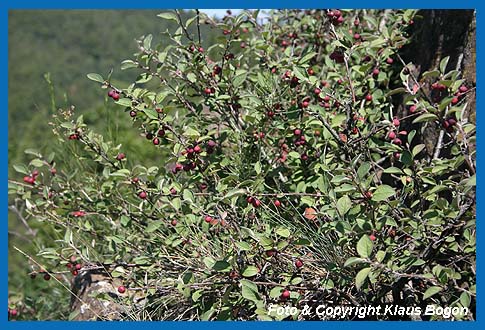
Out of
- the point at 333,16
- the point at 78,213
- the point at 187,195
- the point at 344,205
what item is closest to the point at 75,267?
the point at 78,213

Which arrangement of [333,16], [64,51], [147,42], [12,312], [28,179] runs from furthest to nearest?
[64,51] → [12,312] → [28,179] → [147,42] → [333,16]

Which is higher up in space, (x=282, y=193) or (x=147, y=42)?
(x=147, y=42)

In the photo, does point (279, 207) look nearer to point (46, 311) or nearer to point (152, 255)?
point (152, 255)

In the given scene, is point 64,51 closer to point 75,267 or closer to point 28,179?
point 28,179

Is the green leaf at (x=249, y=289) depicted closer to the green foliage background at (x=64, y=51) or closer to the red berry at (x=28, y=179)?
the red berry at (x=28, y=179)

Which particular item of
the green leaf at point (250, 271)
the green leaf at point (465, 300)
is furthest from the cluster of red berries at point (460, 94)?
the green leaf at point (250, 271)

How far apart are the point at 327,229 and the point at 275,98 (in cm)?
66

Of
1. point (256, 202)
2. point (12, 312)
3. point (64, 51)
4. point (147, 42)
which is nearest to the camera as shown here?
point (256, 202)

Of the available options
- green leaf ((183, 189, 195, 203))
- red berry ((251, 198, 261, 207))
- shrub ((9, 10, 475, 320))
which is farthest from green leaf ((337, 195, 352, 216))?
green leaf ((183, 189, 195, 203))

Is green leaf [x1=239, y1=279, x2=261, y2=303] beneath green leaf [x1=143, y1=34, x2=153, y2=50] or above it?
beneath

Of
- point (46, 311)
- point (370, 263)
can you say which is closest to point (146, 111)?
point (370, 263)

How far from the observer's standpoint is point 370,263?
65.2 inches

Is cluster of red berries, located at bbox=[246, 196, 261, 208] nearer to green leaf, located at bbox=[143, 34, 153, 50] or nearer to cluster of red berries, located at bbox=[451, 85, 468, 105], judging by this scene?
cluster of red berries, located at bbox=[451, 85, 468, 105]

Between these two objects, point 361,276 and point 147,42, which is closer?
point 361,276
